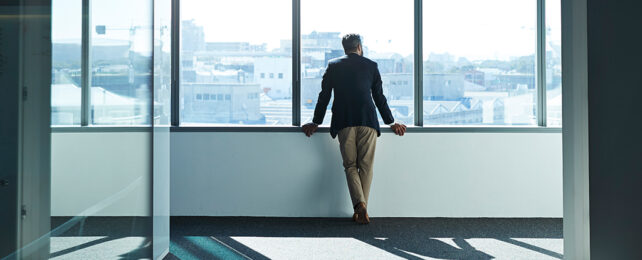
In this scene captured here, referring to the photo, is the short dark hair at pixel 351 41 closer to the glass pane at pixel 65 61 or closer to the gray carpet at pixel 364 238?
the gray carpet at pixel 364 238

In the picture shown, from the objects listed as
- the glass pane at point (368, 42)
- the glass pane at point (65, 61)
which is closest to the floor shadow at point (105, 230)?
the glass pane at point (65, 61)

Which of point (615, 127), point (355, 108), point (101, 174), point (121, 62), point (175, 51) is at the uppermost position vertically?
point (175, 51)

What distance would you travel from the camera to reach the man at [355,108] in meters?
4.61

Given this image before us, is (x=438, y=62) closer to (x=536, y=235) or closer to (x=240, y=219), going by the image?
(x=536, y=235)

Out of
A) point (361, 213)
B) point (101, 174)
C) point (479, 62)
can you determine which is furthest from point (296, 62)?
point (101, 174)

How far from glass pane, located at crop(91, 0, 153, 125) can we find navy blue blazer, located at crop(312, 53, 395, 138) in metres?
1.77

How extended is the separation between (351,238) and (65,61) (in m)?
2.66

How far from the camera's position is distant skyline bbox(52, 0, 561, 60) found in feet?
16.0

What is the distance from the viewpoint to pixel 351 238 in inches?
162

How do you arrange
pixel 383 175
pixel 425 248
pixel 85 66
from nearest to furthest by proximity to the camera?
pixel 85 66 < pixel 425 248 < pixel 383 175

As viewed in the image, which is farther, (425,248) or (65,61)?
(425,248)

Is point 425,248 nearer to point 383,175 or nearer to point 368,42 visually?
point 383,175

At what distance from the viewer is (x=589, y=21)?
267 cm

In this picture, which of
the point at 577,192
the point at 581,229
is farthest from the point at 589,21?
the point at 581,229
